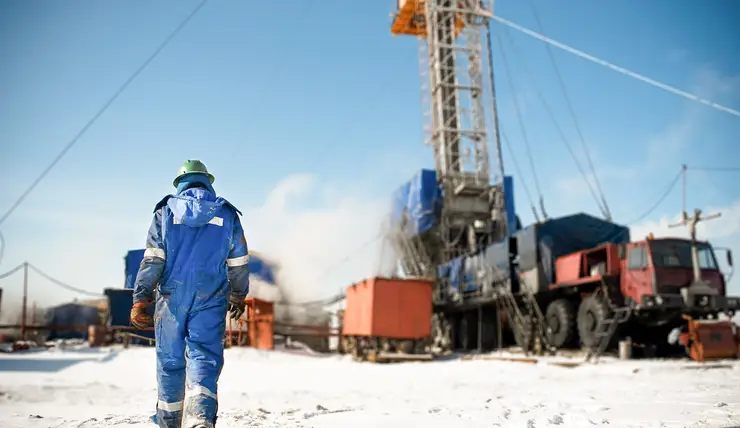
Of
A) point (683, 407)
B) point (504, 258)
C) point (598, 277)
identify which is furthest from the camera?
point (504, 258)

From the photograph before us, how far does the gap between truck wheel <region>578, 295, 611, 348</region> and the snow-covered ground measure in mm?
2790

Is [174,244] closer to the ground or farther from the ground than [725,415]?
farther from the ground

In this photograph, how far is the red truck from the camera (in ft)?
42.0

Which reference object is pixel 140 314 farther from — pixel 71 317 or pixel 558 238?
pixel 71 317

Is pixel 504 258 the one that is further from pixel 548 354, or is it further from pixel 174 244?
pixel 174 244

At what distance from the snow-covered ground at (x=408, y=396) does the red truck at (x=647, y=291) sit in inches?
96.1

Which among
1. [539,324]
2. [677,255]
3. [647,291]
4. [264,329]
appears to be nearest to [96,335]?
[264,329]

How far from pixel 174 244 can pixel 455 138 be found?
23.5 metres

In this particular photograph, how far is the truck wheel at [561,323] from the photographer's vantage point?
1502cm

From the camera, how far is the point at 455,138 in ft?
86.1

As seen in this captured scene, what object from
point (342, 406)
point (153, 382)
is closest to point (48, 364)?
point (153, 382)

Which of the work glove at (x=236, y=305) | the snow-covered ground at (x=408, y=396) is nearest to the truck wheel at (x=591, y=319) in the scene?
the snow-covered ground at (x=408, y=396)

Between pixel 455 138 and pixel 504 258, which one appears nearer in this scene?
pixel 504 258

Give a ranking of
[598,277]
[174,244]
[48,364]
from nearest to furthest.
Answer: [174,244] → [48,364] → [598,277]
